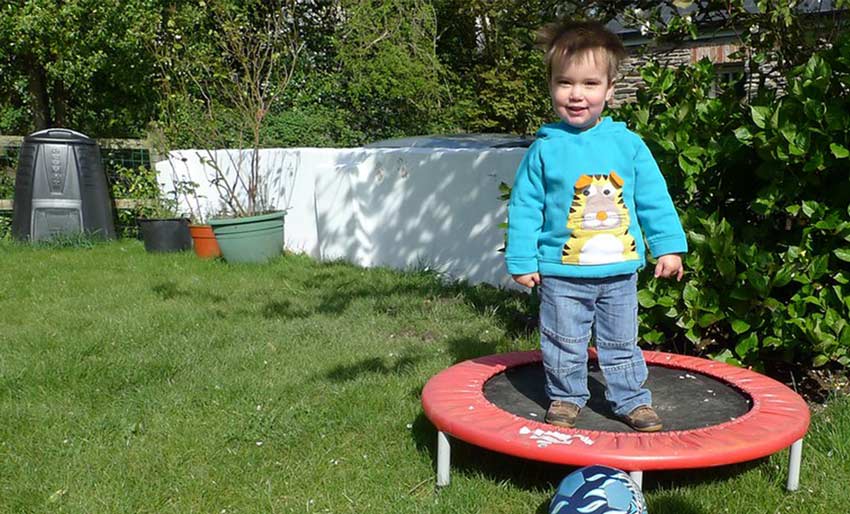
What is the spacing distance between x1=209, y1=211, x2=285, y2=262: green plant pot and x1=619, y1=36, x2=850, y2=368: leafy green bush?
429cm

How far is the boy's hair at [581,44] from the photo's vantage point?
8.47ft

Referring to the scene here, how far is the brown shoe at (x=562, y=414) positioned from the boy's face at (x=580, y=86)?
0.99 meters

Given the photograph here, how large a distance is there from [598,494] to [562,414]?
56cm

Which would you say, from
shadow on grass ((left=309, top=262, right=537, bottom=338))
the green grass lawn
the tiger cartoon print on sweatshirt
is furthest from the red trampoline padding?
shadow on grass ((left=309, top=262, right=537, bottom=338))

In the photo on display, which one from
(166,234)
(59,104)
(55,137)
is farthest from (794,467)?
(59,104)

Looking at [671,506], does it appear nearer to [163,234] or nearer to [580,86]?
[580,86]

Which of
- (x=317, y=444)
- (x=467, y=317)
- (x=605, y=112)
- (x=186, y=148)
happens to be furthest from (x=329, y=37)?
(x=317, y=444)

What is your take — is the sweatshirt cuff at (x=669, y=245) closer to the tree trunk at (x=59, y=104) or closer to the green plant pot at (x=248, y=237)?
the green plant pot at (x=248, y=237)

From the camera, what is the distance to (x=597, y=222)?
105 inches

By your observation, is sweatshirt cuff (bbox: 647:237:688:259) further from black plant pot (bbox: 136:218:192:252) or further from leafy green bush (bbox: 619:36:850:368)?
black plant pot (bbox: 136:218:192:252)

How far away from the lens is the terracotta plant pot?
7.88m

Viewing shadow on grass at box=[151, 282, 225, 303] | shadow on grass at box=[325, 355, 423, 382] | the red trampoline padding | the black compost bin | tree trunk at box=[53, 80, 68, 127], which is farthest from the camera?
tree trunk at box=[53, 80, 68, 127]

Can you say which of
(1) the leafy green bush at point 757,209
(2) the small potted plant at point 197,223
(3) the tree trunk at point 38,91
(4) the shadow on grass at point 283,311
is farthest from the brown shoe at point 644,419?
(3) the tree trunk at point 38,91

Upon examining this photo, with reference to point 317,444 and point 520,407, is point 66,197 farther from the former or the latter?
point 520,407
